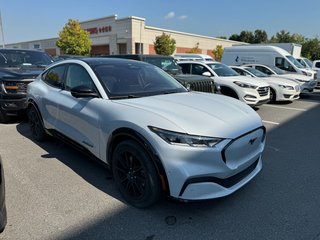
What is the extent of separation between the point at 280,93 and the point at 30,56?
27.5 ft

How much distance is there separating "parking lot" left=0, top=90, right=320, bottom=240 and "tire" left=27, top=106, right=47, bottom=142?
0.47 meters

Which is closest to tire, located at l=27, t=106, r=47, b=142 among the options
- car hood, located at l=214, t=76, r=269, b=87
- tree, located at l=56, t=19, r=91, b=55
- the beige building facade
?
car hood, located at l=214, t=76, r=269, b=87

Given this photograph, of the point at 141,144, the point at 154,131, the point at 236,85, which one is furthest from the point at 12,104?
the point at 236,85

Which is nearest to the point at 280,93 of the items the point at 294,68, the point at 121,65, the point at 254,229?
the point at 294,68

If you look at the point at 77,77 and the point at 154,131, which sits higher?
the point at 77,77

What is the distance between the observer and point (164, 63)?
9195mm

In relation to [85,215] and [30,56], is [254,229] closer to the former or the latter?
[85,215]

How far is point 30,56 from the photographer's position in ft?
25.2

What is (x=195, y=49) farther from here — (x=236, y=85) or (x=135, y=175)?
(x=135, y=175)

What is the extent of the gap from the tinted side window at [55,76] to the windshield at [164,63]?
4.52m

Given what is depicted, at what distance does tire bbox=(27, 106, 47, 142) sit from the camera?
497 cm

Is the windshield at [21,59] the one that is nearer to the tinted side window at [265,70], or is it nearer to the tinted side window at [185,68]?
the tinted side window at [185,68]

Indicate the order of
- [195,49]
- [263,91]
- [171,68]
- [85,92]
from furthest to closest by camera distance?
[195,49] < [171,68] < [263,91] < [85,92]

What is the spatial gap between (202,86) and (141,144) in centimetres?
510
